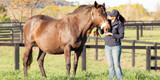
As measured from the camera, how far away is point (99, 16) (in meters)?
6.25

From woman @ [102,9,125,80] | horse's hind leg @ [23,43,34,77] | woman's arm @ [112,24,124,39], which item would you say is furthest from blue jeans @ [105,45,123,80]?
horse's hind leg @ [23,43,34,77]

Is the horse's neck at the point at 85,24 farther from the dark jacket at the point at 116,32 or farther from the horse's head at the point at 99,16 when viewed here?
the dark jacket at the point at 116,32

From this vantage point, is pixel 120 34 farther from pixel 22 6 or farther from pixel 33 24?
pixel 22 6

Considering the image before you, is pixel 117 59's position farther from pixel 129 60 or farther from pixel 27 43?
pixel 129 60

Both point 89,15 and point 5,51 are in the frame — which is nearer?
point 89,15

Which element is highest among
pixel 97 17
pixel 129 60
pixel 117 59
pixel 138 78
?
pixel 97 17

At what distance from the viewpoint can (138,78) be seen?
6246 mm

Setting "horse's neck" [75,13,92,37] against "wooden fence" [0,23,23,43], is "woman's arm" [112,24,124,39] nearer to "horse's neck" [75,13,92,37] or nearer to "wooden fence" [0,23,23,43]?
"horse's neck" [75,13,92,37]

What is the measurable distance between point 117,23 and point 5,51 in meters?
11.5

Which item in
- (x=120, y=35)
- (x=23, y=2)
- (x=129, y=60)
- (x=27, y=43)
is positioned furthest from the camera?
(x=23, y=2)

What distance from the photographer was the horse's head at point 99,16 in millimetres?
6102

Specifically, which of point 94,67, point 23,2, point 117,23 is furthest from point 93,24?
point 23,2

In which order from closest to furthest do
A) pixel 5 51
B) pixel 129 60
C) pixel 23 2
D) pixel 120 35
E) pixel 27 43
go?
pixel 120 35 → pixel 27 43 → pixel 129 60 → pixel 5 51 → pixel 23 2

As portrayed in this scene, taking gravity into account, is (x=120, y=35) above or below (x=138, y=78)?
above
